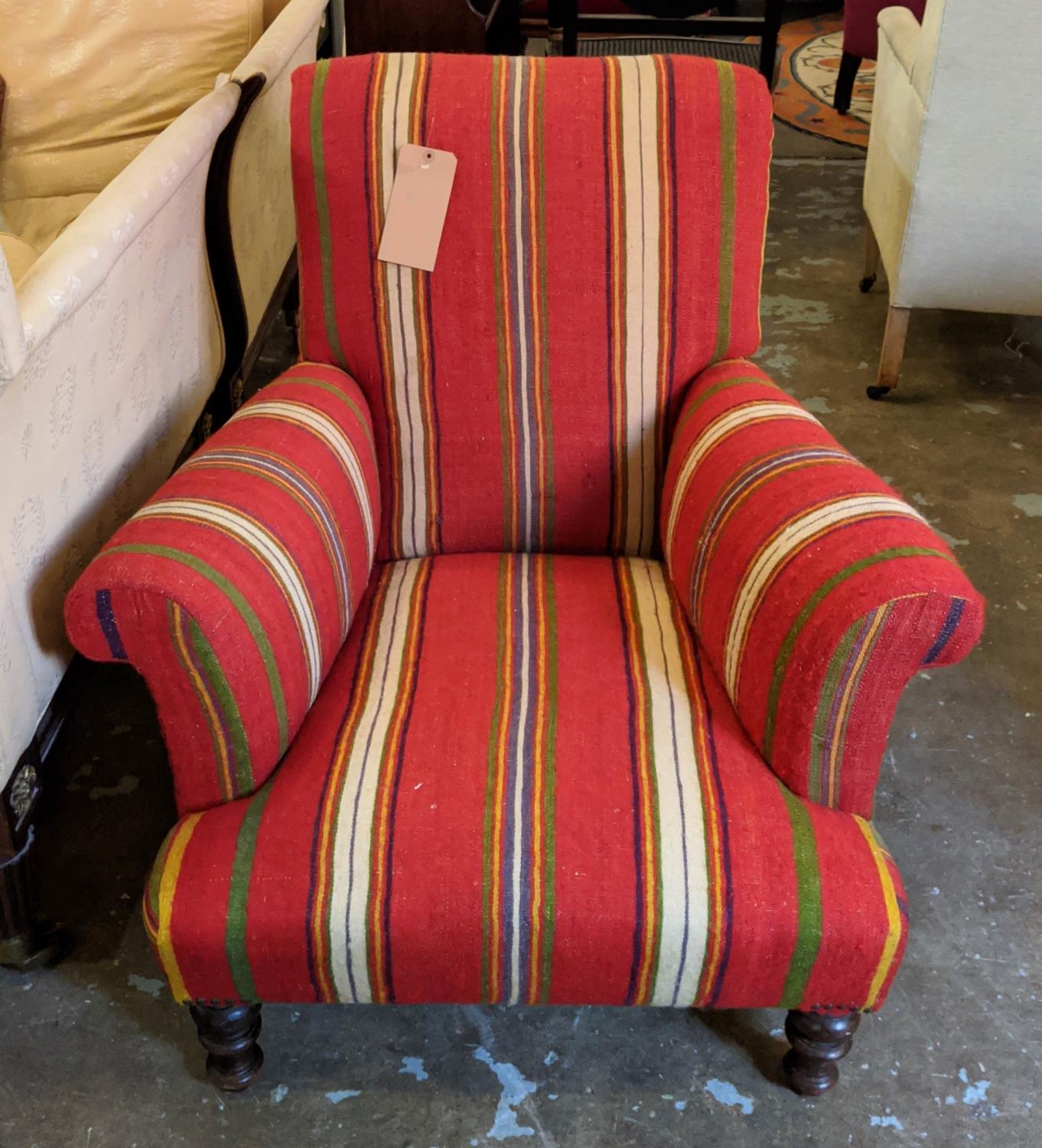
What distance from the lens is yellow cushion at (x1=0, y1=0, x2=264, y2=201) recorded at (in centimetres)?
167

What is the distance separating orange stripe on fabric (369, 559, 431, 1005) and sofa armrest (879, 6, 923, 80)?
5.34 feet

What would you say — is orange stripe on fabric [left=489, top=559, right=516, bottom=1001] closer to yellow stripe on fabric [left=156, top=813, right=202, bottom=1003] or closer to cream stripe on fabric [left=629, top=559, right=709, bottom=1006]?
cream stripe on fabric [left=629, top=559, right=709, bottom=1006]

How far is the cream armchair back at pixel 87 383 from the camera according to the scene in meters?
0.94

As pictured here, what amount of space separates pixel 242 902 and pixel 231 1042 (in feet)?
0.72

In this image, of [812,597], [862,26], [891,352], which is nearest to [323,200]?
[812,597]

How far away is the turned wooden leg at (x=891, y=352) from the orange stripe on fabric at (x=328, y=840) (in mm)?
1503

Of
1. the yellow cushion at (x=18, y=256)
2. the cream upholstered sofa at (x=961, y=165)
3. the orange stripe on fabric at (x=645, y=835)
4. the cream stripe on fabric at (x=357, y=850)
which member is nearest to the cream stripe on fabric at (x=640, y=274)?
the orange stripe on fabric at (x=645, y=835)

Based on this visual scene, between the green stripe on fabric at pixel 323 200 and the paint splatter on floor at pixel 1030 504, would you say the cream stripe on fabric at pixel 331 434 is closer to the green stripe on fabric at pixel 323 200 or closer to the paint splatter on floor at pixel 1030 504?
the green stripe on fabric at pixel 323 200

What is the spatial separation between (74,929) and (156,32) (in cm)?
132

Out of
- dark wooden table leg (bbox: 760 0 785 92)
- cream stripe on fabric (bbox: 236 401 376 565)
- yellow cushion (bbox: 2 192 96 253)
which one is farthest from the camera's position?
dark wooden table leg (bbox: 760 0 785 92)

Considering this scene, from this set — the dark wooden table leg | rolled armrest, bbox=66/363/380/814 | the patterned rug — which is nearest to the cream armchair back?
rolled armrest, bbox=66/363/380/814

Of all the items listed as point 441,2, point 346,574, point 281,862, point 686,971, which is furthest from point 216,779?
point 441,2

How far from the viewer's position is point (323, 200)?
114 cm

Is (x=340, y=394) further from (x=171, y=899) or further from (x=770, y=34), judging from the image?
(x=770, y=34)
